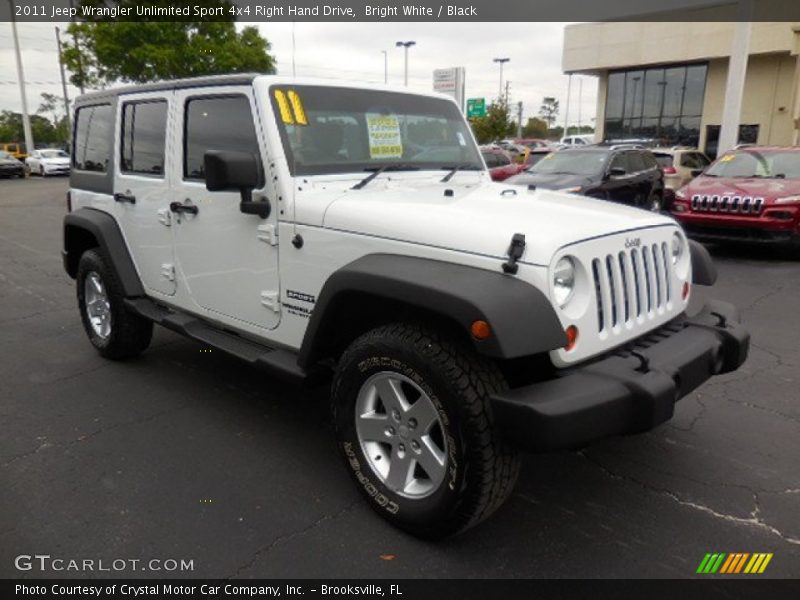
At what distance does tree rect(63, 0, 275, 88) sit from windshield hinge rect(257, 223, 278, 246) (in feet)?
76.0

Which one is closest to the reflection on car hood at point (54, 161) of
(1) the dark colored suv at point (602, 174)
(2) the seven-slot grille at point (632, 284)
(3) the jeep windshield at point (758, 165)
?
(1) the dark colored suv at point (602, 174)

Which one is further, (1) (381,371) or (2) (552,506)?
(2) (552,506)

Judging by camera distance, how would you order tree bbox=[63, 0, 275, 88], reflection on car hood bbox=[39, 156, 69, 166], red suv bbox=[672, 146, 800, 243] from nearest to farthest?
red suv bbox=[672, 146, 800, 243] → tree bbox=[63, 0, 275, 88] → reflection on car hood bbox=[39, 156, 69, 166]

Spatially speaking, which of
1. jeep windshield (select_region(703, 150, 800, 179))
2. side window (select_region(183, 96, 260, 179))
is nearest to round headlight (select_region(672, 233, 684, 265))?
side window (select_region(183, 96, 260, 179))

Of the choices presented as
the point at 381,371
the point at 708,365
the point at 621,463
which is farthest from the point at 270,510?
the point at 708,365

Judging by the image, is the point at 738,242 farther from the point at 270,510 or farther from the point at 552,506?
the point at 270,510

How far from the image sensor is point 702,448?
3.48 m

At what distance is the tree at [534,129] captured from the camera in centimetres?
8438

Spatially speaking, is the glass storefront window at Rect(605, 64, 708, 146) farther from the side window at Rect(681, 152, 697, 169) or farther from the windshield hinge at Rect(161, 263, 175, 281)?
the windshield hinge at Rect(161, 263, 175, 281)

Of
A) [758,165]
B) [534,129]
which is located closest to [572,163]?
[758,165]

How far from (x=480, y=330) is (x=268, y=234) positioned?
1.48 m

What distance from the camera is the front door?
10.8 ft

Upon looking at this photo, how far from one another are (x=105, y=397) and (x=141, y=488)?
4.41 ft

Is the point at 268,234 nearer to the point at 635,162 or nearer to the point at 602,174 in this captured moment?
the point at 602,174
